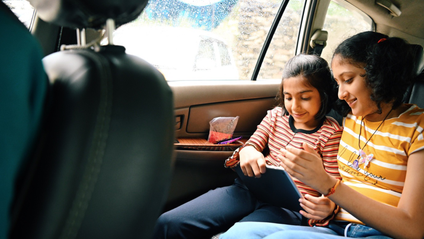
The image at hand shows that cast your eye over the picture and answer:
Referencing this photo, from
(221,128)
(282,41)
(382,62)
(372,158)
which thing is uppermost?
(282,41)

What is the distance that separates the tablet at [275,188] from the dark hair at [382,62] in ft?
1.39

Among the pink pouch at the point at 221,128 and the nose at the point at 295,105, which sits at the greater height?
the nose at the point at 295,105

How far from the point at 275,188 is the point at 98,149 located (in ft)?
3.01

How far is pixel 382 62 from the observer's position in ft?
3.95

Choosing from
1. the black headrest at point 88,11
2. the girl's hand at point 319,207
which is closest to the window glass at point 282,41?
the girl's hand at point 319,207

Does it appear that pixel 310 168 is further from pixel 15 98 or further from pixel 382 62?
pixel 15 98

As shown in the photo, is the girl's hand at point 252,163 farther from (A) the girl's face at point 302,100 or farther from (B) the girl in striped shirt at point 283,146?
(A) the girl's face at point 302,100

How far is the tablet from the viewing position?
1.19 metres

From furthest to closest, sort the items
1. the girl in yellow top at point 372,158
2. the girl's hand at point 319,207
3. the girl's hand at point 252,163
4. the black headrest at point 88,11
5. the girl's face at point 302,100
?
the girl's face at point 302,100 → the girl's hand at point 252,163 → the girl's hand at point 319,207 → the girl in yellow top at point 372,158 → the black headrest at point 88,11

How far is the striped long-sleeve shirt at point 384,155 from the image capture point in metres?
1.12

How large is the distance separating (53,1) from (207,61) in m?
1.52

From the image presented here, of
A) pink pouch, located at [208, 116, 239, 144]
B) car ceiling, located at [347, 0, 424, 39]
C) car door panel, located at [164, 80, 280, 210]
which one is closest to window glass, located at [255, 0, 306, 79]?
car door panel, located at [164, 80, 280, 210]

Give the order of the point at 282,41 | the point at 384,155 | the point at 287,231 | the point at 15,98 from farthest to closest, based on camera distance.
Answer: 1. the point at 282,41
2. the point at 384,155
3. the point at 287,231
4. the point at 15,98

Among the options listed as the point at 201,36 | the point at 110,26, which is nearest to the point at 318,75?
the point at 201,36
